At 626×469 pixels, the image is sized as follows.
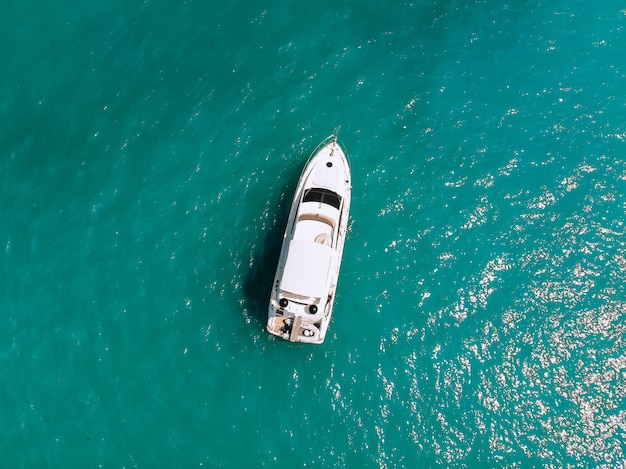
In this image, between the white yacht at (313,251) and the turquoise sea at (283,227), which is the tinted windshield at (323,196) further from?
the turquoise sea at (283,227)

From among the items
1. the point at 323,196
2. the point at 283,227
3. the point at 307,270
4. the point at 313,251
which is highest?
the point at 323,196

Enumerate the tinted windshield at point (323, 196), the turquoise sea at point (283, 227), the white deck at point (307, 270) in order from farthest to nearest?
the tinted windshield at point (323, 196) < the turquoise sea at point (283, 227) < the white deck at point (307, 270)

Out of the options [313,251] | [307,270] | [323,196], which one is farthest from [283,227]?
[307,270]

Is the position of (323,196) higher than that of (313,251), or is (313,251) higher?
(323,196)

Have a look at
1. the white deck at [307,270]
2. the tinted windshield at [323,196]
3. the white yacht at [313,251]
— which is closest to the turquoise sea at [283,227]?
the white yacht at [313,251]

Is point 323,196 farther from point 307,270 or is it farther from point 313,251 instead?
point 307,270
